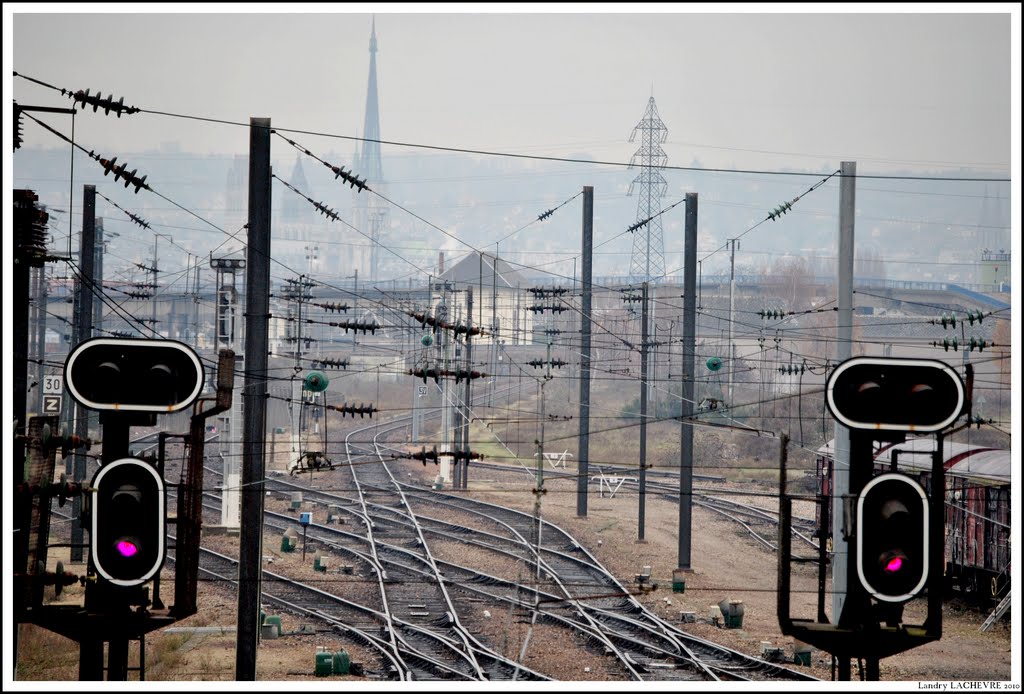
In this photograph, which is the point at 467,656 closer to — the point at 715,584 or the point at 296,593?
the point at 296,593

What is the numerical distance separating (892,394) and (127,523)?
564cm

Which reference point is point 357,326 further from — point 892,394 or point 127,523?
point 892,394

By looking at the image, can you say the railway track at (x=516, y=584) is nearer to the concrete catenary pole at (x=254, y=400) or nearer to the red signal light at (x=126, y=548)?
the concrete catenary pole at (x=254, y=400)

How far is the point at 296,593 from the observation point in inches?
767

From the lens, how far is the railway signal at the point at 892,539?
7656 mm

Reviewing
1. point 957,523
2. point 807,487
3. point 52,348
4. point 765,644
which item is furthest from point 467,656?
point 52,348

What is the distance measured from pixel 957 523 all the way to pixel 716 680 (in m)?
7.61

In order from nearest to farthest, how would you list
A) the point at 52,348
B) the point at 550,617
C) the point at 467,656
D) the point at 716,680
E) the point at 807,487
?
1. the point at 716,680
2. the point at 467,656
3. the point at 550,617
4. the point at 807,487
5. the point at 52,348

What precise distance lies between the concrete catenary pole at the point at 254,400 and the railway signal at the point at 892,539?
669cm

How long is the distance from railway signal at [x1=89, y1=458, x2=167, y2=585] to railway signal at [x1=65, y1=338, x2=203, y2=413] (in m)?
0.48

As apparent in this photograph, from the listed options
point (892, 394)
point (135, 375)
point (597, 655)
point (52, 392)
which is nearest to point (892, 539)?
point (892, 394)

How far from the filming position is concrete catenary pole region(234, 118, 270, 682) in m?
11.7

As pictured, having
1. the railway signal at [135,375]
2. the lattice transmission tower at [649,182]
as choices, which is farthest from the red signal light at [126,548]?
the lattice transmission tower at [649,182]

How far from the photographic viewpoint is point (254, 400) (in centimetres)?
1242
